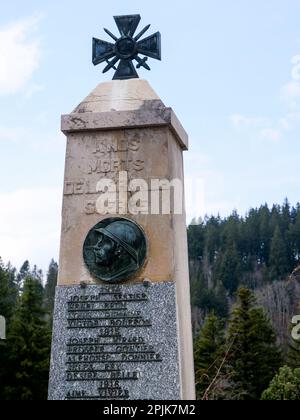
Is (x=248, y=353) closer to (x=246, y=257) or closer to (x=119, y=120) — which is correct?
(x=119, y=120)

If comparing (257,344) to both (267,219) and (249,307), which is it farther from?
(267,219)

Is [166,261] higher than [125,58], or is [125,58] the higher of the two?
[125,58]

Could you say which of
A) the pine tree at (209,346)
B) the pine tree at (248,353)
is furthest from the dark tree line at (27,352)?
the pine tree at (248,353)

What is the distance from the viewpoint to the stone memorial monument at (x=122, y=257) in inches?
299

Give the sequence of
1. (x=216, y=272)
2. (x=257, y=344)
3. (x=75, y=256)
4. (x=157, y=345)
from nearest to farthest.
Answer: (x=157, y=345)
(x=75, y=256)
(x=257, y=344)
(x=216, y=272)

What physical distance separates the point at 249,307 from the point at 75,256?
2955cm

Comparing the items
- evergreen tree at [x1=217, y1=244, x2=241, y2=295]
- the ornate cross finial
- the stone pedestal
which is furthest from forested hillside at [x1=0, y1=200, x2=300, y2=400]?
evergreen tree at [x1=217, y1=244, x2=241, y2=295]

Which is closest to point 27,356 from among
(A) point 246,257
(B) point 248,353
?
(B) point 248,353

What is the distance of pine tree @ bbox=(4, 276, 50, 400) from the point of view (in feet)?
102

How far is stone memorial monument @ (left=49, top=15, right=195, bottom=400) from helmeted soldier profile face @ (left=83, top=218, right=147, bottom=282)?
10 millimetres

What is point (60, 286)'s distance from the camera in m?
8.02

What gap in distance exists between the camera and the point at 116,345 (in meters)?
7.66

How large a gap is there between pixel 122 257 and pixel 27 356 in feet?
82.4
